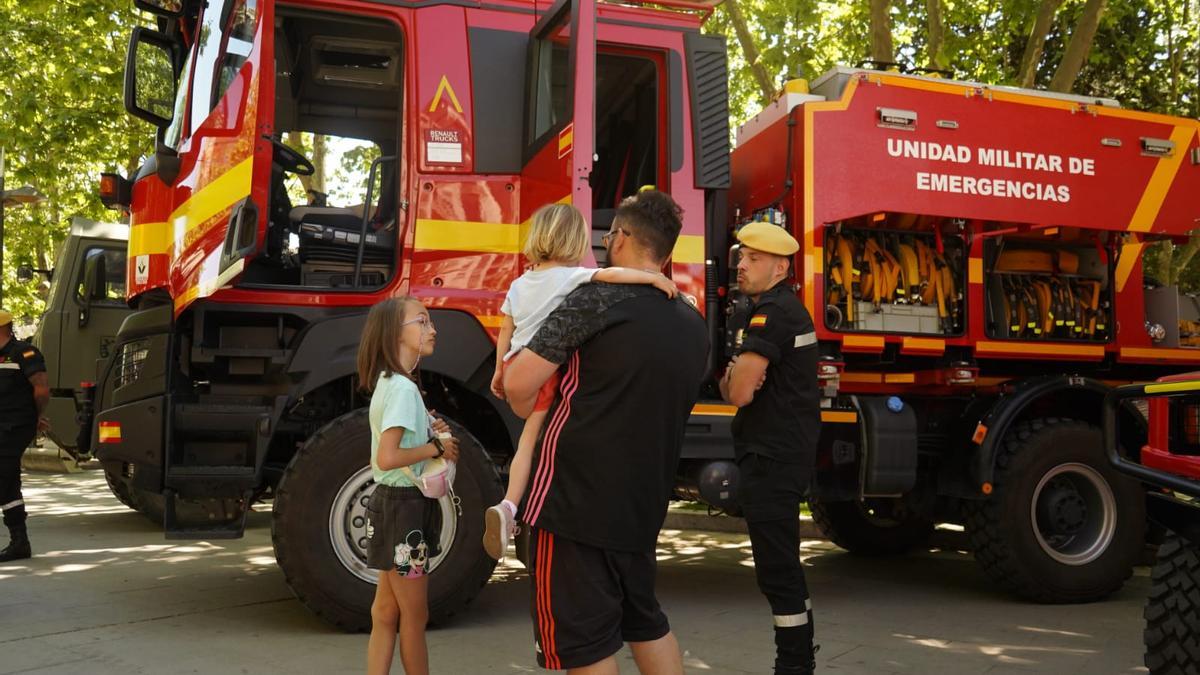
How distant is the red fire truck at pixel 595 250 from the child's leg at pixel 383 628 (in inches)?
56.9

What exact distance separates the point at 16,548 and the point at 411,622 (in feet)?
17.3

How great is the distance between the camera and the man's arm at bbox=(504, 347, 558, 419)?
289cm

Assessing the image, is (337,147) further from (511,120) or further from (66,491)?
(66,491)

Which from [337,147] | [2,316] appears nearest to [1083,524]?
[337,147]

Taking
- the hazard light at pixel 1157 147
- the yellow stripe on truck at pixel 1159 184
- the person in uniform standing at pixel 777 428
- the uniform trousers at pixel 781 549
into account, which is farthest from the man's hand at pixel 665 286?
the hazard light at pixel 1157 147

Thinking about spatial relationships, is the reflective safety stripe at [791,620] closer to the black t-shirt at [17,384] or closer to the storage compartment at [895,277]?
the storage compartment at [895,277]

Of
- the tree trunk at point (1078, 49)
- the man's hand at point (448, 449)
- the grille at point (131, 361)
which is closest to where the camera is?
the man's hand at point (448, 449)

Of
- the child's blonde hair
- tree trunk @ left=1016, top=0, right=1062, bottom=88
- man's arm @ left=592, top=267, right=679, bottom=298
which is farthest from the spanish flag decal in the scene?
tree trunk @ left=1016, top=0, right=1062, bottom=88

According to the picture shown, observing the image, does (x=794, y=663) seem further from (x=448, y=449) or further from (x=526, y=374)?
(x=526, y=374)

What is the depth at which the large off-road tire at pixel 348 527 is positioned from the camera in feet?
17.1

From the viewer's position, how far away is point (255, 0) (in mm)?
5512

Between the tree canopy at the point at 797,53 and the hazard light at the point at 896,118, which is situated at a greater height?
the tree canopy at the point at 797,53

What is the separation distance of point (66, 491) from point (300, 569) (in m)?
9.28

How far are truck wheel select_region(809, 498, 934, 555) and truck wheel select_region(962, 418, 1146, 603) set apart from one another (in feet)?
4.96
